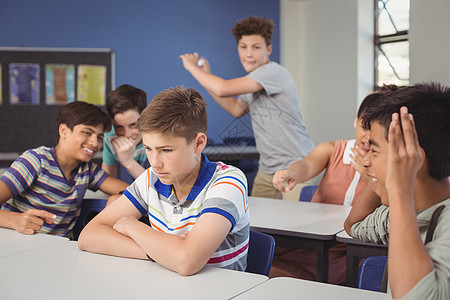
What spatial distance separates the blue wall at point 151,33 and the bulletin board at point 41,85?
111 mm

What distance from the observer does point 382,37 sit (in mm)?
4742

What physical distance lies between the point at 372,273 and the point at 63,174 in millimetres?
1416

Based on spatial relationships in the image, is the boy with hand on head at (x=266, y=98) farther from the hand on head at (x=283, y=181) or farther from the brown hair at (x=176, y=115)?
the brown hair at (x=176, y=115)

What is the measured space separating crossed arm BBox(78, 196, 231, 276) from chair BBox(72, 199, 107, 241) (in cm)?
76

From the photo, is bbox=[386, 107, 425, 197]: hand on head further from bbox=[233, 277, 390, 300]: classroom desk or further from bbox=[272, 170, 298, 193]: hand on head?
bbox=[272, 170, 298, 193]: hand on head

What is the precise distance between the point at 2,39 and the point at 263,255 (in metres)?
4.91

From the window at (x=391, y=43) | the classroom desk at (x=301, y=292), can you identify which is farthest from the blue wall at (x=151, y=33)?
the classroom desk at (x=301, y=292)

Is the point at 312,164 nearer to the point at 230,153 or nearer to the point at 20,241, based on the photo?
the point at 20,241

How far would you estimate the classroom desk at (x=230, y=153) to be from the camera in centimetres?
463

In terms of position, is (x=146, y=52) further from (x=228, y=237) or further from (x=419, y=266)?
(x=419, y=266)

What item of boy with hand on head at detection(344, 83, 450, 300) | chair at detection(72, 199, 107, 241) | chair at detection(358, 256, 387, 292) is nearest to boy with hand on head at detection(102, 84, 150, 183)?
chair at detection(72, 199, 107, 241)

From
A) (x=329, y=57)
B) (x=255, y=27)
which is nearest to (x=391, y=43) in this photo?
(x=329, y=57)

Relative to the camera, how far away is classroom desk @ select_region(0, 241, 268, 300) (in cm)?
115

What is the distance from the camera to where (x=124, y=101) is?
2.69 metres
